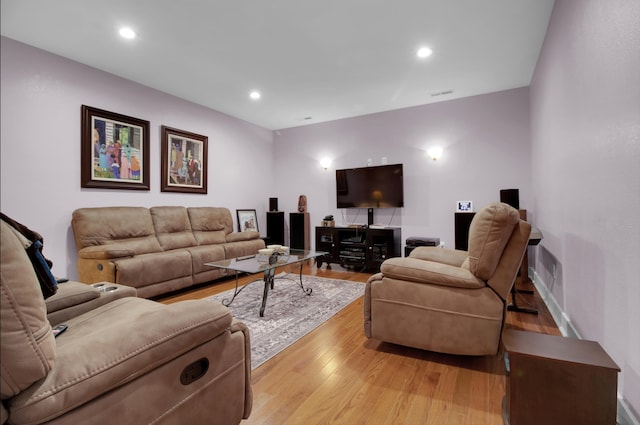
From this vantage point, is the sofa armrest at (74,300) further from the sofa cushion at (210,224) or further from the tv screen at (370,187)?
the tv screen at (370,187)

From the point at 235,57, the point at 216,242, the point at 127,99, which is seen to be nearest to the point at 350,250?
the point at 216,242

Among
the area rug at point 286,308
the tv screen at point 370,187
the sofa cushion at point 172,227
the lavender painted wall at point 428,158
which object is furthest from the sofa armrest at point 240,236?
the tv screen at point 370,187

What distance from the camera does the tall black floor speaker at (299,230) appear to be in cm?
546

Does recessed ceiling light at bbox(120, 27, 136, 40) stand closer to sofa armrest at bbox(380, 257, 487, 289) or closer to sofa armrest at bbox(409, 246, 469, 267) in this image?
sofa armrest at bbox(380, 257, 487, 289)

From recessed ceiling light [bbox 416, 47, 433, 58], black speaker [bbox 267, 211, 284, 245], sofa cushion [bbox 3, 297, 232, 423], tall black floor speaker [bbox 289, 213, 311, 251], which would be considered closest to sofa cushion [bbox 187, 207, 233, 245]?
black speaker [bbox 267, 211, 284, 245]

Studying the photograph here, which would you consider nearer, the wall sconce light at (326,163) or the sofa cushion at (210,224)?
the sofa cushion at (210,224)

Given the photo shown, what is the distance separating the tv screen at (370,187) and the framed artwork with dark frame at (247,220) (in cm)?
156

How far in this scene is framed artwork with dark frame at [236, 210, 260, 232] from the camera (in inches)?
206

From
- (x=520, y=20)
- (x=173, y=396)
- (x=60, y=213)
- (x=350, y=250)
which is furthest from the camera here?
(x=350, y=250)

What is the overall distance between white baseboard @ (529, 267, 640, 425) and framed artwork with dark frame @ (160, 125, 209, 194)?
14.7ft

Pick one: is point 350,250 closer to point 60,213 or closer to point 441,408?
point 441,408

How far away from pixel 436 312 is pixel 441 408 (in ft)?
1.68

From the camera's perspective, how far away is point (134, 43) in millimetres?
2922

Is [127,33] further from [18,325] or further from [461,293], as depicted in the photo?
[461,293]
